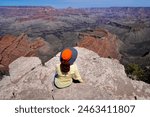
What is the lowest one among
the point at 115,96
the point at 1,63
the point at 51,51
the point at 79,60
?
the point at 51,51

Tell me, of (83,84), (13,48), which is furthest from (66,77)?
(13,48)

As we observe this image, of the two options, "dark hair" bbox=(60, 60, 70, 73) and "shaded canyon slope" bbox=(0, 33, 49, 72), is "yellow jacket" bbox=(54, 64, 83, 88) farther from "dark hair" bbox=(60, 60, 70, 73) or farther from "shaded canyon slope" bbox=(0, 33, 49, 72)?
"shaded canyon slope" bbox=(0, 33, 49, 72)

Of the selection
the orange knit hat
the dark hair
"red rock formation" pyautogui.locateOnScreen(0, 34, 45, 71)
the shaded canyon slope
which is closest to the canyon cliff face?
the dark hair

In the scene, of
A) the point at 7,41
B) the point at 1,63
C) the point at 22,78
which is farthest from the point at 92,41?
the point at 22,78

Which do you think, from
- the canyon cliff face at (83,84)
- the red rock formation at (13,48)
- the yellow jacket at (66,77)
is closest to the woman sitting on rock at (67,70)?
the yellow jacket at (66,77)

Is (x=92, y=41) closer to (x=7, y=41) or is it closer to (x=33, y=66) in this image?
(x=7, y=41)

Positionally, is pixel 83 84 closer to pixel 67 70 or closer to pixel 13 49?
pixel 67 70

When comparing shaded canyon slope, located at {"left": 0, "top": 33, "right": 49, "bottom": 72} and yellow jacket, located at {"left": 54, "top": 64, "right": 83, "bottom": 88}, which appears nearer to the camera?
yellow jacket, located at {"left": 54, "top": 64, "right": 83, "bottom": 88}
